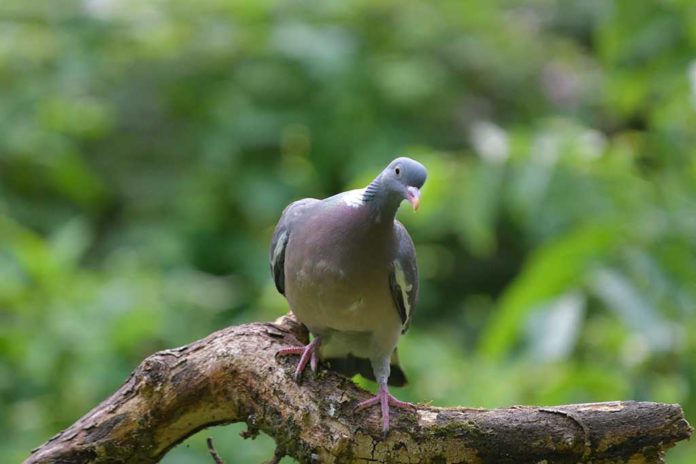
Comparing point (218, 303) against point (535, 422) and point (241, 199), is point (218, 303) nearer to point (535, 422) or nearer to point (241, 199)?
point (241, 199)

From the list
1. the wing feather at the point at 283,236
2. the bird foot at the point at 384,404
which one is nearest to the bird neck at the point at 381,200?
the wing feather at the point at 283,236

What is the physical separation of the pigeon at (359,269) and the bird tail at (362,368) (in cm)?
22

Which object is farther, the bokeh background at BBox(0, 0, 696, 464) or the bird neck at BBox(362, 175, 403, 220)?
the bokeh background at BBox(0, 0, 696, 464)

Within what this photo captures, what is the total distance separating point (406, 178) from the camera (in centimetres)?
278

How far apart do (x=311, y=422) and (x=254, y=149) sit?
383 centimetres

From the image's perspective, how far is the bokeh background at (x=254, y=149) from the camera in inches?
162

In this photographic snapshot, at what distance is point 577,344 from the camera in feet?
15.2

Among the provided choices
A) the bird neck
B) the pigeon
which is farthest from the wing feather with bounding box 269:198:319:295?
the bird neck

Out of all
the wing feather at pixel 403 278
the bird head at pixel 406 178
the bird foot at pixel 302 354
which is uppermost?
the bird head at pixel 406 178

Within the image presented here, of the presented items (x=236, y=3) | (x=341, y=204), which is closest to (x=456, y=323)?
(x=236, y=3)

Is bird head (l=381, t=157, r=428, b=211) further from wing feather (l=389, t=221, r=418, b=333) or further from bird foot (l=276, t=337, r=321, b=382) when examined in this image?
bird foot (l=276, t=337, r=321, b=382)

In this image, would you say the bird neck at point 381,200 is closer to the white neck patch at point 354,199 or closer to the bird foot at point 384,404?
the white neck patch at point 354,199

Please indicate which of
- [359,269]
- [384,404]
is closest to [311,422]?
[384,404]

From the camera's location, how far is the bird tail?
3.31 meters
